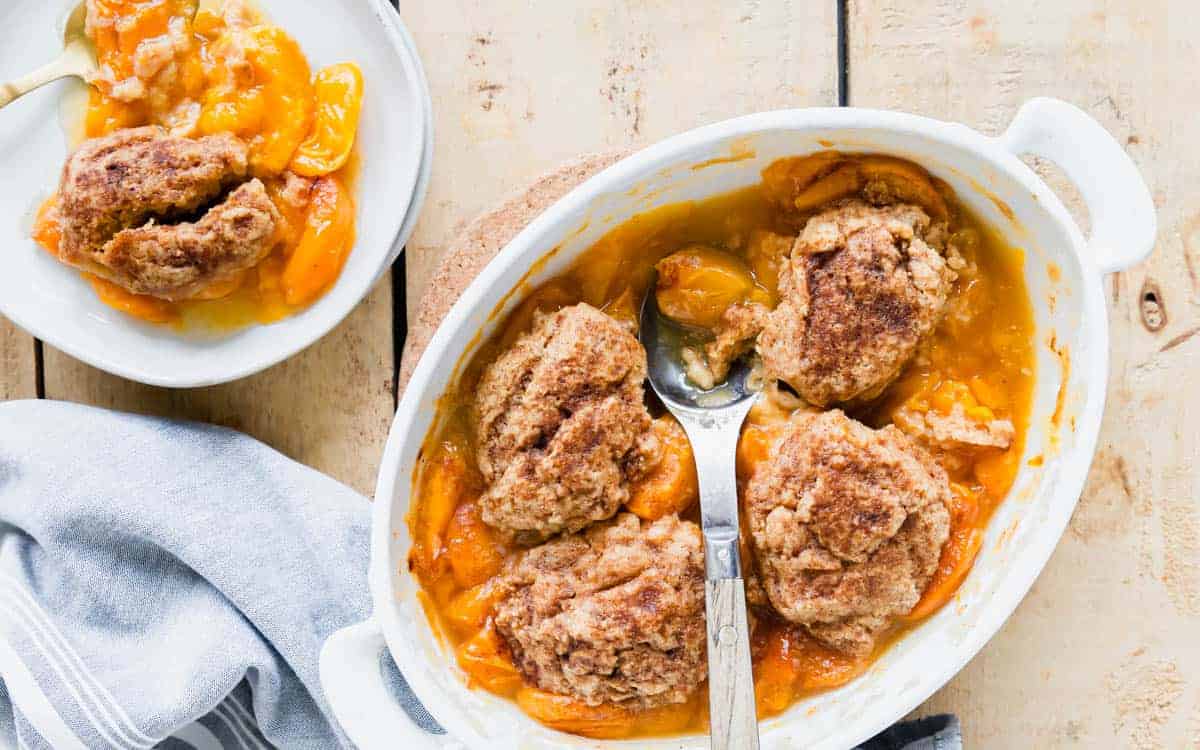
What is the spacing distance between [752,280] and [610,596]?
0.50 m

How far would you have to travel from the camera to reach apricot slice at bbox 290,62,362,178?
1.89 m

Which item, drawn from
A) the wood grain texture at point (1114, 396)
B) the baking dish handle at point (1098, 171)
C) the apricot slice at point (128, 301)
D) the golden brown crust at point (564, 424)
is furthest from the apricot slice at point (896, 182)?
the apricot slice at point (128, 301)

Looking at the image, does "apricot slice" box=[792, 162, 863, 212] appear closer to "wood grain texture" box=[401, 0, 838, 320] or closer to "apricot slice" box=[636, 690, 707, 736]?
"wood grain texture" box=[401, 0, 838, 320]

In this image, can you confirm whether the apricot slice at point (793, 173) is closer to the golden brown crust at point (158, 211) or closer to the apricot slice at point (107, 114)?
the golden brown crust at point (158, 211)

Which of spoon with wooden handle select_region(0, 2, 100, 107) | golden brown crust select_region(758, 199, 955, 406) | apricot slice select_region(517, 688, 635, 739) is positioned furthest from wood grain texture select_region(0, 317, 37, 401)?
golden brown crust select_region(758, 199, 955, 406)

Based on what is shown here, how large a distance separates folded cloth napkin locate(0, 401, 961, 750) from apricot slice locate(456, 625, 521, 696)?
0.63ft

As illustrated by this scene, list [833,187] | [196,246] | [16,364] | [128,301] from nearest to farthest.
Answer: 1. [833,187]
2. [196,246]
3. [128,301]
4. [16,364]

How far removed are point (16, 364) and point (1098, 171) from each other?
1705 millimetres

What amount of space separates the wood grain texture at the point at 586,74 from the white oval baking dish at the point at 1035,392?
0.27m

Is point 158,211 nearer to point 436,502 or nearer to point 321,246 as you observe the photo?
point 321,246

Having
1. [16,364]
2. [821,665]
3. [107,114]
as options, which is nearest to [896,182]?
[821,665]

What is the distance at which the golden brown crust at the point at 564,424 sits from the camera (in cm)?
163

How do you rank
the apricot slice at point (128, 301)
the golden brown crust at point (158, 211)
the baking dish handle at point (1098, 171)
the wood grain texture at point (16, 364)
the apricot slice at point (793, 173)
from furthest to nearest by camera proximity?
the wood grain texture at point (16, 364)
the apricot slice at point (128, 301)
the golden brown crust at point (158, 211)
the apricot slice at point (793, 173)
the baking dish handle at point (1098, 171)

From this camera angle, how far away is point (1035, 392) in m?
1.75
